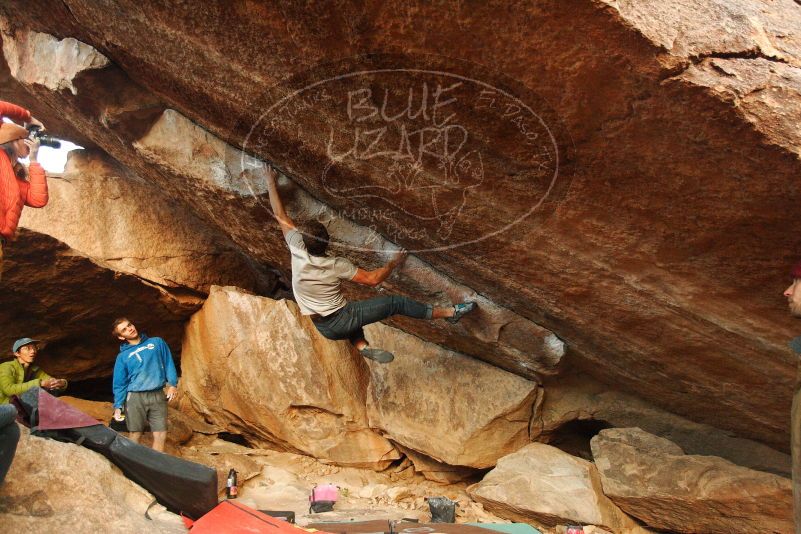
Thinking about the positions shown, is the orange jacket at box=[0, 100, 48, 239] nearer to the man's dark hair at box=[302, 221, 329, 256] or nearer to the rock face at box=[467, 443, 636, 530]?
the man's dark hair at box=[302, 221, 329, 256]

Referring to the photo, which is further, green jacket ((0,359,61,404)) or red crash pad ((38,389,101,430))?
green jacket ((0,359,61,404))

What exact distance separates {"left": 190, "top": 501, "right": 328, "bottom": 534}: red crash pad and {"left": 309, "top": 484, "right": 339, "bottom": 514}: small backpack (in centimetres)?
199

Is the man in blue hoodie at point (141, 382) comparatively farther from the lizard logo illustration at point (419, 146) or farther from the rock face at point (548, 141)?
the lizard logo illustration at point (419, 146)

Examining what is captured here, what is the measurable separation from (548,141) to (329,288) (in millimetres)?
1997

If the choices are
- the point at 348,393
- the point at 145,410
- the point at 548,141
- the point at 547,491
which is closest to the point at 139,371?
the point at 145,410

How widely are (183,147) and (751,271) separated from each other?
14.1ft

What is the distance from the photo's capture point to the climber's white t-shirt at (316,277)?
13.7ft

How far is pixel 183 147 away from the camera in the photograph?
475cm

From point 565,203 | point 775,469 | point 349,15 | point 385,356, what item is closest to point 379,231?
point 385,356

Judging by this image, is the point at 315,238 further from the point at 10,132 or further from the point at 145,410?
the point at 145,410

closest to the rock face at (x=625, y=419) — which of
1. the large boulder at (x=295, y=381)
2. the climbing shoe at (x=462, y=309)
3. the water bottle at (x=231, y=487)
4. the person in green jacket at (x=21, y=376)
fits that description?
the climbing shoe at (x=462, y=309)

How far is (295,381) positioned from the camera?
6.10m

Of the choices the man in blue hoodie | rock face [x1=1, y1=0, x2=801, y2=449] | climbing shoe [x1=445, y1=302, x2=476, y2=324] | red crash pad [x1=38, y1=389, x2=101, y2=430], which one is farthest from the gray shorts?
climbing shoe [x1=445, y1=302, x2=476, y2=324]

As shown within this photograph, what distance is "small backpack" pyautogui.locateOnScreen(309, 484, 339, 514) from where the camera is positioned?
5.07 meters
